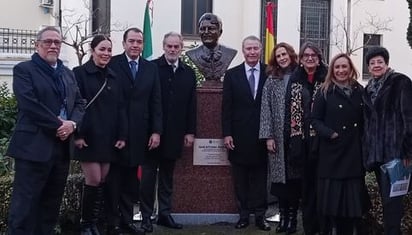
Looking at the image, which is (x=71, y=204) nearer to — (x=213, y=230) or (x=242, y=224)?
(x=213, y=230)

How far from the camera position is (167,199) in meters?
7.23

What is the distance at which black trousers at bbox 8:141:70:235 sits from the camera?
18.9 feet

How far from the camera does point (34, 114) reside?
5602mm

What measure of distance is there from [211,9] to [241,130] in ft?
45.4

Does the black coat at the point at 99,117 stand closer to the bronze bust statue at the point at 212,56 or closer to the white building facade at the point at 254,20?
the bronze bust statue at the point at 212,56

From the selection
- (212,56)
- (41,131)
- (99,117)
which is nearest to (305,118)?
(212,56)

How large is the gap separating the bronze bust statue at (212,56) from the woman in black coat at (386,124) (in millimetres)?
2027

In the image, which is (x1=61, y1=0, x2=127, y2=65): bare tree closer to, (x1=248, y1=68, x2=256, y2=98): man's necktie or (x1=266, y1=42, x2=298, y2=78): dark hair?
(x1=248, y1=68, x2=256, y2=98): man's necktie

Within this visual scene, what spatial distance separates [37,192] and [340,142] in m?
2.92

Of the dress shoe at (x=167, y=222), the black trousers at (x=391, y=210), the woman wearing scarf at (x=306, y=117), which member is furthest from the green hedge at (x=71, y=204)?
the black trousers at (x=391, y=210)

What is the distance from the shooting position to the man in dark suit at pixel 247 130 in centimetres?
713

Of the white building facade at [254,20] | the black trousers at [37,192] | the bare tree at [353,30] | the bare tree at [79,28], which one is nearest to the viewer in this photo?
the black trousers at [37,192]

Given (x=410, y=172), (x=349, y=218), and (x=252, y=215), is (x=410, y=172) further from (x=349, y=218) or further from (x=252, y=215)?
(x=252, y=215)

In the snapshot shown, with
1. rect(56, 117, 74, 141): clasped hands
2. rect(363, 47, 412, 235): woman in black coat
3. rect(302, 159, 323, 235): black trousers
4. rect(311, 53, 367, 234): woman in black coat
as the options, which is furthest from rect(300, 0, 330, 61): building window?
rect(56, 117, 74, 141): clasped hands
